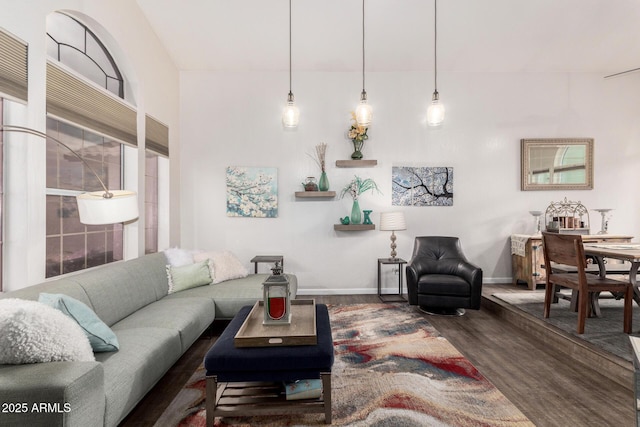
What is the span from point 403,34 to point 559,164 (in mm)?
3093

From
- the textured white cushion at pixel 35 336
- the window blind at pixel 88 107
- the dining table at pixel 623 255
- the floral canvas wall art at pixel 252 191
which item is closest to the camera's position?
the textured white cushion at pixel 35 336

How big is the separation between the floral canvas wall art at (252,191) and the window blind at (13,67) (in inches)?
108

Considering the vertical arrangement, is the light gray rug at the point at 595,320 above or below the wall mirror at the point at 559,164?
below

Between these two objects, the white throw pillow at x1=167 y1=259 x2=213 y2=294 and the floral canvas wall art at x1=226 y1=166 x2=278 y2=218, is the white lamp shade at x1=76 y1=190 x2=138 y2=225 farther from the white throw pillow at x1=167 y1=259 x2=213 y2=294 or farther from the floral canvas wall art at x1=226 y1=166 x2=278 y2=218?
the floral canvas wall art at x1=226 y1=166 x2=278 y2=218

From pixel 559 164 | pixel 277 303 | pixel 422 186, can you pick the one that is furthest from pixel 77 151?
pixel 559 164

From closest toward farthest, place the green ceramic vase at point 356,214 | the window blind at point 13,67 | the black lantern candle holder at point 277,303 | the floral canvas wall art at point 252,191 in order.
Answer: the window blind at point 13,67
the black lantern candle holder at point 277,303
the green ceramic vase at point 356,214
the floral canvas wall art at point 252,191

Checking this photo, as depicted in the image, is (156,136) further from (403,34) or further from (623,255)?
(623,255)

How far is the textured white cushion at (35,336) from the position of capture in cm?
136

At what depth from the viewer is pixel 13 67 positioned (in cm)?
208

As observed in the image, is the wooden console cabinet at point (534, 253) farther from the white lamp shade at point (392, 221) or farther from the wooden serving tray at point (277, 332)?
the wooden serving tray at point (277, 332)

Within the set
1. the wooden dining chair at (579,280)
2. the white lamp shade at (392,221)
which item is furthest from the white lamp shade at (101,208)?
the wooden dining chair at (579,280)

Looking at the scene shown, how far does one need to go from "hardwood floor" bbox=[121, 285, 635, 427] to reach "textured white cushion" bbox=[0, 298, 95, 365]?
72cm

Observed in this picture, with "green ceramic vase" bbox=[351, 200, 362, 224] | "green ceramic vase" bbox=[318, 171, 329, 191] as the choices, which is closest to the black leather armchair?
"green ceramic vase" bbox=[351, 200, 362, 224]

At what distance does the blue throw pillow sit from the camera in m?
1.81
